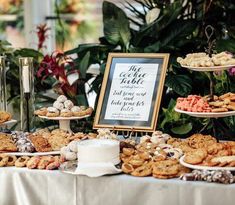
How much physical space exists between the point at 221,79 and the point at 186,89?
0.56 ft

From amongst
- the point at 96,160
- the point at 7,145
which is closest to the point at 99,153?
the point at 96,160

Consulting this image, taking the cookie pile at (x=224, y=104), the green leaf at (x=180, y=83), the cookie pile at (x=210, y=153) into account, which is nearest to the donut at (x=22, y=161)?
the cookie pile at (x=210, y=153)

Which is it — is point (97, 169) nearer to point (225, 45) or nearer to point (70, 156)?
point (70, 156)

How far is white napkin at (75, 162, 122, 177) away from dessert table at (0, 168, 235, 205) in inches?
0.6

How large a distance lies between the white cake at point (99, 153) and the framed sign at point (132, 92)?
0.28 meters

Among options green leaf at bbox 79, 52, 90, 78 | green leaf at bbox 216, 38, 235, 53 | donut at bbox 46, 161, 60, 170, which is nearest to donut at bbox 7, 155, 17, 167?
donut at bbox 46, 161, 60, 170

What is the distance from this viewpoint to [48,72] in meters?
2.99

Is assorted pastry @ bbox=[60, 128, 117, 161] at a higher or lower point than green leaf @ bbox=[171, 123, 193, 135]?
higher

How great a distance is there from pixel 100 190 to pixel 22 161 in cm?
29

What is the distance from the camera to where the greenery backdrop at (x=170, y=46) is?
2537 millimetres

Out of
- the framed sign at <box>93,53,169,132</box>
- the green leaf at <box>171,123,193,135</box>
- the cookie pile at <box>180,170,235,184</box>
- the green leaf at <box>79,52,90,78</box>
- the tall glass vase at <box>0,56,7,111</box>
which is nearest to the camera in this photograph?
the cookie pile at <box>180,170,235,184</box>

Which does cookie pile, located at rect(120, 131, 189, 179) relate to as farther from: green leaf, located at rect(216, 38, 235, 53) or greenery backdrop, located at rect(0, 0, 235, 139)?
green leaf, located at rect(216, 38, 235, 53)

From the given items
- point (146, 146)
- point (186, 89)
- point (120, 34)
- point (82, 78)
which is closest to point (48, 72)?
point (82, 78)

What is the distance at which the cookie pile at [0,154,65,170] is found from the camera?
1.81 metres
